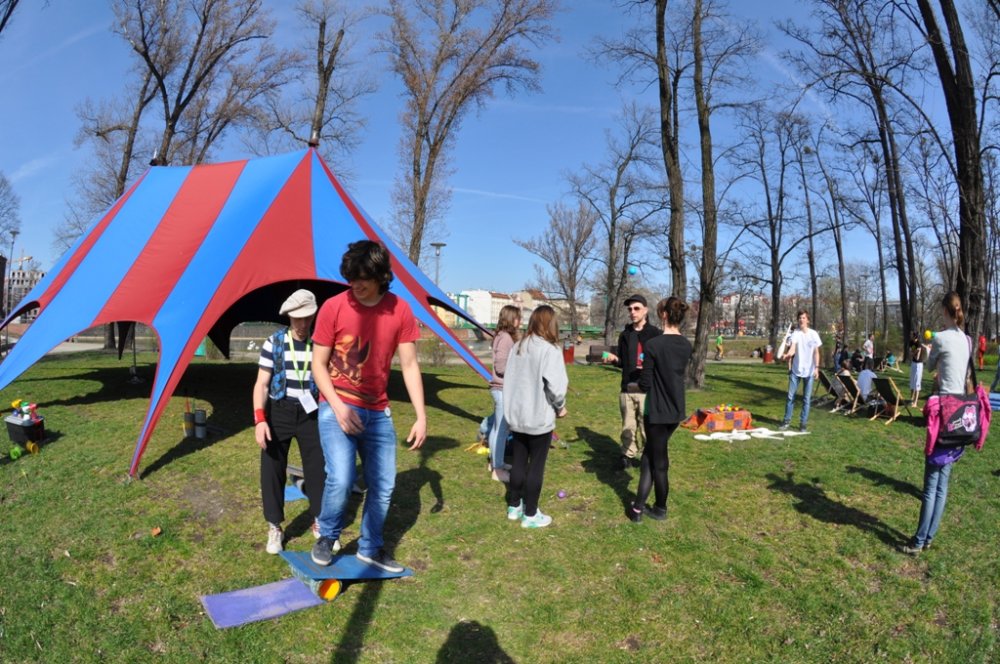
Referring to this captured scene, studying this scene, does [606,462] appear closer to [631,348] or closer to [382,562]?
[631,348]

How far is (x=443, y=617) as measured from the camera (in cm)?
349

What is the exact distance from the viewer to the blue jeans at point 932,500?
4.25 metres

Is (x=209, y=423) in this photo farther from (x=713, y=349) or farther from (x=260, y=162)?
(x=713, y=349)

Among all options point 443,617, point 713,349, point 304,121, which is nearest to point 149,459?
point 443,617

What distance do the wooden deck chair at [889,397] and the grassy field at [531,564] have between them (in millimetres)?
2756

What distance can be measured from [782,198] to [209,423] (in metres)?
29.7

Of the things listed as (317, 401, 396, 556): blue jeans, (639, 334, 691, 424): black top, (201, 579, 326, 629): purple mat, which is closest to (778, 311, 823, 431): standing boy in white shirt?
(639, 334, 691, 424): black top

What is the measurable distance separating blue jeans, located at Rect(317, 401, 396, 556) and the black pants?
0.55 m

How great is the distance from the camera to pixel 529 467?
15.2 ft

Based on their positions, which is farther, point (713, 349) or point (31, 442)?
point (713, 349)

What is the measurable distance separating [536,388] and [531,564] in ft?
3.81

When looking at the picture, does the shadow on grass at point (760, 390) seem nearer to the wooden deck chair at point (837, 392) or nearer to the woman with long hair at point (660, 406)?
the wooden deck chair at point (837, 392)

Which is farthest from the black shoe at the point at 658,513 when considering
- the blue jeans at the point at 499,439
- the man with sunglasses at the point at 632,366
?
the blue jeans at the point at 499,439

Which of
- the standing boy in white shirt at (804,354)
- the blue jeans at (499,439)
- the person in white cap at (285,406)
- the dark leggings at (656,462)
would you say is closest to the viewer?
the person in white cap at (285,406)
